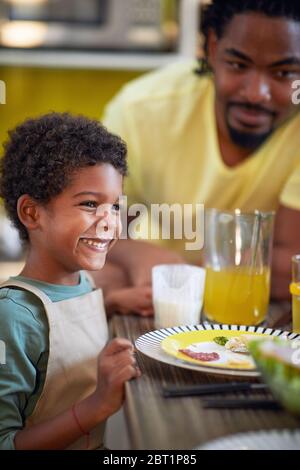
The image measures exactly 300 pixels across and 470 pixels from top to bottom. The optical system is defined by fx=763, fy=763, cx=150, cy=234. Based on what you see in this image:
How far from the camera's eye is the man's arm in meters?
1.49

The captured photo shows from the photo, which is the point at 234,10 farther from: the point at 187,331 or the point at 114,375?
the point at 114,375

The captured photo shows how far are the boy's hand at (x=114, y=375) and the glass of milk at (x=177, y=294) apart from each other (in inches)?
10.0

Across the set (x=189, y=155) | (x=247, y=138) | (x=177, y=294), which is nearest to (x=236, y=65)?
(x=247, y=138)

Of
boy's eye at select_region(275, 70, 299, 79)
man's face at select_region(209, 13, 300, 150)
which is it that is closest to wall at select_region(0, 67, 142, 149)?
man's face at select_region(209, 13, 300, 150)

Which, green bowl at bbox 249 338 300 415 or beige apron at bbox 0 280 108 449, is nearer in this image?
green bowl at bbox 249 338 300 415

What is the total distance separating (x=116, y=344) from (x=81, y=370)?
136 mm

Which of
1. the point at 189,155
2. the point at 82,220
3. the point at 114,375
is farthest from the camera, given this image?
the point at 189,155

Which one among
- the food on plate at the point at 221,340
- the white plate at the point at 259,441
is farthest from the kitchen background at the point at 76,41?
the white plate at the point at 259,441

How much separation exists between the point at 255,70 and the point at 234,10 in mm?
134

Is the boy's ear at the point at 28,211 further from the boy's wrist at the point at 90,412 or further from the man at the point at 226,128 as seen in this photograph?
the man at the point at 226,128

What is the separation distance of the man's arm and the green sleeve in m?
0.59

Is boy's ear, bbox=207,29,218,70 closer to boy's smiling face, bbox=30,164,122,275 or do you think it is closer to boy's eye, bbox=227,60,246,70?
boy's eye, bbox=227,60,246,70

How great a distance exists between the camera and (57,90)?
3016 mm
